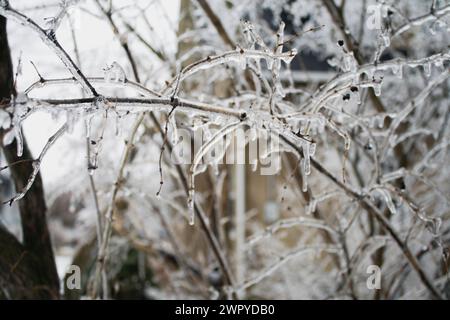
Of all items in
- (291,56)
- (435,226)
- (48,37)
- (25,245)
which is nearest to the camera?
(48,37)

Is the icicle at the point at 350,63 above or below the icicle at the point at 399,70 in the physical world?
above

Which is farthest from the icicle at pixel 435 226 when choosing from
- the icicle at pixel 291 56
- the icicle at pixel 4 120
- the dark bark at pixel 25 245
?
the dark bark at pixel 25 245

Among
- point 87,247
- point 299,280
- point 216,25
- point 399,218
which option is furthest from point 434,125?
point 87,247

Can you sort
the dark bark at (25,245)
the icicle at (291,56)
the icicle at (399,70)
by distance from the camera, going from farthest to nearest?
the dark bark at (25,245)
the icicle at (399,70)
the icicle at (291,56)

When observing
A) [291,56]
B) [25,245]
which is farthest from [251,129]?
[25,245]

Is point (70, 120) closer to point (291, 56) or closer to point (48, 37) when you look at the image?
point (48, 37)

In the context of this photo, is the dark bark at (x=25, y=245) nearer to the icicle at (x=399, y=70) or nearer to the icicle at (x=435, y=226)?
the icicle at (x=399, y=70)

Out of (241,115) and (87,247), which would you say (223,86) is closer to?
(87,247)

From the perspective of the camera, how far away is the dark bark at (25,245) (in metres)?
2.59

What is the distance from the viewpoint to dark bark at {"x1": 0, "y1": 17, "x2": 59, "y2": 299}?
2594 millimetres

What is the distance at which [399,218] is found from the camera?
411 centimetres

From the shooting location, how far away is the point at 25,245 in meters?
2.82

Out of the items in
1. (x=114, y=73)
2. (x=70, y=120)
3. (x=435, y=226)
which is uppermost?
(x=114, y=73)

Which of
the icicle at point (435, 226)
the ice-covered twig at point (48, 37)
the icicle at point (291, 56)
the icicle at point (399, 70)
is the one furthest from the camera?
the icicle at point (435, 226)
